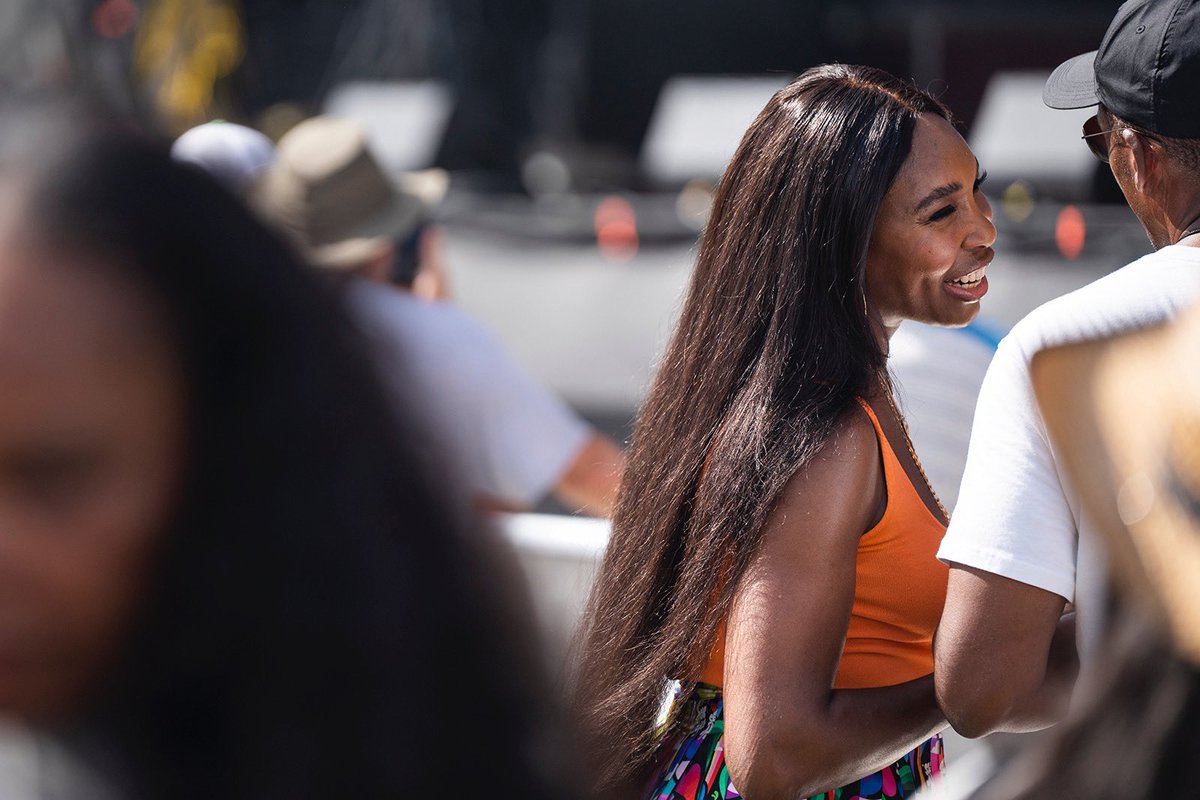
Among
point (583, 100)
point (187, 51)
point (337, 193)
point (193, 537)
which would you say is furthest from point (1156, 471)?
point (187, 51)

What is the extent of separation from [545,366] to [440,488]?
7.00 meters

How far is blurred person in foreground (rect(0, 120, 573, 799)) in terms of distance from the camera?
0.62m

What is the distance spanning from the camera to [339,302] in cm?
69

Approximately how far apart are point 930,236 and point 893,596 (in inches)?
17.9

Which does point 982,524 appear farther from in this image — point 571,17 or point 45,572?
point 571,17

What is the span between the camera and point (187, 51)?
32.2 ft

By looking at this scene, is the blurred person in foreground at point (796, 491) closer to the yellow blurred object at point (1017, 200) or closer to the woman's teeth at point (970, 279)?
the woman's teeth at point (970, 279)

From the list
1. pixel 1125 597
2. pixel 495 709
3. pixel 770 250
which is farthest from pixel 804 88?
pixel 495 709

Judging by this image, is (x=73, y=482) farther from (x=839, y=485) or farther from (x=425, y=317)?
(x=425, y=317)

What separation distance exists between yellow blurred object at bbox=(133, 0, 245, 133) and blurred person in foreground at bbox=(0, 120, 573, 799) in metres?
9.40

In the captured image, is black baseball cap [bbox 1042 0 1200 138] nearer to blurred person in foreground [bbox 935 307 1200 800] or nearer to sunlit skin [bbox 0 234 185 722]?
blurred person in foreground [bbox 935 307 1200 800]

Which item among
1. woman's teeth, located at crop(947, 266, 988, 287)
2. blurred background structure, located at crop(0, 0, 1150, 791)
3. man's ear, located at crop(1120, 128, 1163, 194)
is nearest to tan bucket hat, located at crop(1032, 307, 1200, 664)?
man's ear, located at crop(1120, 128, 1163, 194)

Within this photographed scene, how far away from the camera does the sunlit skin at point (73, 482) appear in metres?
0.62

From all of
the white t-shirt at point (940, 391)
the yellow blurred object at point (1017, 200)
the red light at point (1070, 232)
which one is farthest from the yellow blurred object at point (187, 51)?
the white t-shirt at point (940, 391)
